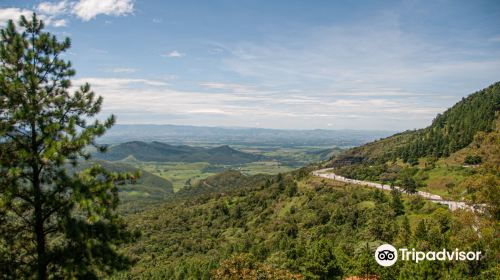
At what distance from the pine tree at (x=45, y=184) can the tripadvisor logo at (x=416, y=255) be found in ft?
108

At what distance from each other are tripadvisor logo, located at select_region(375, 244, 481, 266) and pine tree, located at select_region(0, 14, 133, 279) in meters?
32.8

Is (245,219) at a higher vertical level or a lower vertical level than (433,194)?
lower

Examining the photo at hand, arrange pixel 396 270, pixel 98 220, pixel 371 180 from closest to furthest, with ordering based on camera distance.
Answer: pixel 98 220
pixel 396 270
pixel 371 180

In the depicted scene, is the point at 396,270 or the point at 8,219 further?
the point at 396,270

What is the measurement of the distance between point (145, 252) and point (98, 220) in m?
117

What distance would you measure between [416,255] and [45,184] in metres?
38.7

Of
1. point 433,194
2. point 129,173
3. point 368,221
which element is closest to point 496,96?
point 433,194

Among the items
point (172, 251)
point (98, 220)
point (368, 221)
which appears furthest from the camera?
point (172, 251)

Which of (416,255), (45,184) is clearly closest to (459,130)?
(416,255)

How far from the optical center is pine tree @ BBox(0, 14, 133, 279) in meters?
14.5

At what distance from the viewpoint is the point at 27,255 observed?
15.3m

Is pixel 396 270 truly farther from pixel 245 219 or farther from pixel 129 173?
pixel 245 219

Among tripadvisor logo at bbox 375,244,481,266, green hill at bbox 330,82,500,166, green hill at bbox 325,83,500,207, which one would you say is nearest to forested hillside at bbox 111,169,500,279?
tripadvisor logo at bbox 375,244,481,266

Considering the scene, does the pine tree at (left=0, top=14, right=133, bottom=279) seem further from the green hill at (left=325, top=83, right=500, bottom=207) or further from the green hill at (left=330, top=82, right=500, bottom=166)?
the green hill at (left=330, top=82, right=500, bottom=166)
